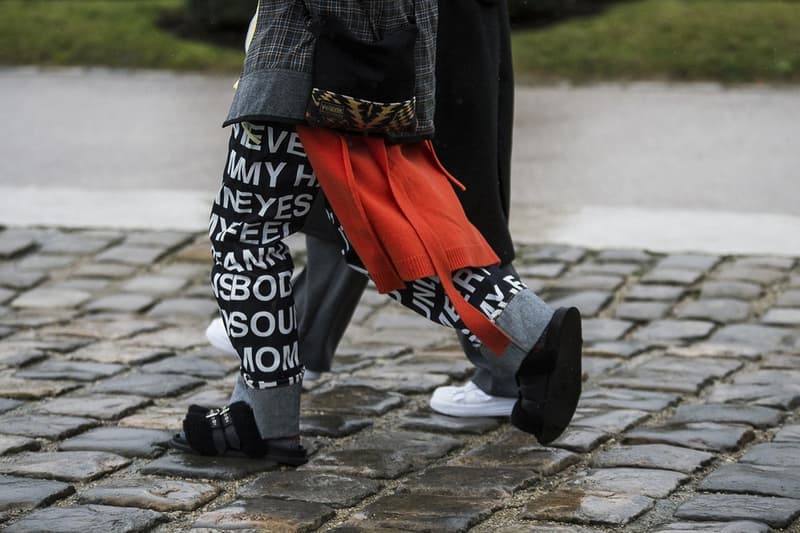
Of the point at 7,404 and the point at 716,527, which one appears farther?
the point at 7,404

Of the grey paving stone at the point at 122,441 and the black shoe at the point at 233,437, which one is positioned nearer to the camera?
the black shoe at the point at 233,437

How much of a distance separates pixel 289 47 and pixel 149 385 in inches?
58.5

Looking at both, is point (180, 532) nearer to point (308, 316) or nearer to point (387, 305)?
point (308, 316)

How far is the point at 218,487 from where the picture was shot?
362 cm

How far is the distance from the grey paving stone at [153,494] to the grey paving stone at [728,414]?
138cm

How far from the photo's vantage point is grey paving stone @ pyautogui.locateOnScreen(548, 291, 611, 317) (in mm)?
5523

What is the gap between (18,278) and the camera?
6027 millimetres

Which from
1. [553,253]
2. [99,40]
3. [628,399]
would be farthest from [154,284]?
[99,40]

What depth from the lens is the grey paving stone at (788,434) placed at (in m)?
3.96

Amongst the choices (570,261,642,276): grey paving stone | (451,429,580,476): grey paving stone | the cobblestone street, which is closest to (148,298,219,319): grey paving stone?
the cobblestone street

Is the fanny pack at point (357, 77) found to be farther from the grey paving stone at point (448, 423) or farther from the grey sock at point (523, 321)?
the grey paving stone at point (448, 423)

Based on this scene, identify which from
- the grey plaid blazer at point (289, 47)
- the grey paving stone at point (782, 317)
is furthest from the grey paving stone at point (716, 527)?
the grey paving stone at point (782, 317)

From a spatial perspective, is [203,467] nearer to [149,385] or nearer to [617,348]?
[149,385]

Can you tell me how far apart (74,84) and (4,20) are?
2.08 meters
